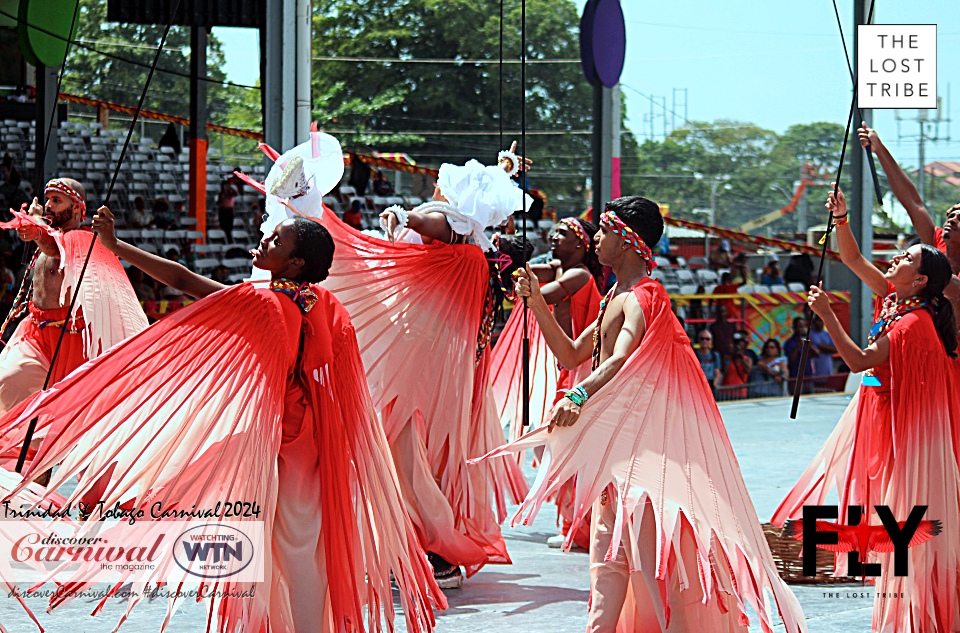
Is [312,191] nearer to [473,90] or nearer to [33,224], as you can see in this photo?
[33,224]

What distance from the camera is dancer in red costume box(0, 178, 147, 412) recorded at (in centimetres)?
657

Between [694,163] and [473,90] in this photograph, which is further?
[694,163]

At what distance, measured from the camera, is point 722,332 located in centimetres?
1384

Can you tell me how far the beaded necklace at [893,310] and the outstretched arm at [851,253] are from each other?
0.26 feet

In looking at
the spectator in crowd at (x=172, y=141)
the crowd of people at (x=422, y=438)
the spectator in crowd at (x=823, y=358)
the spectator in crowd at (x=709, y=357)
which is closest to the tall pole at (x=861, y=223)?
the spectator in crowd at (x=823, y=358)

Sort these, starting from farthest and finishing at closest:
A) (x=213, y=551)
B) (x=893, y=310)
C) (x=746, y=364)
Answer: (x=746, y=364)
(x=893, y=310)
(x=213, y=551)

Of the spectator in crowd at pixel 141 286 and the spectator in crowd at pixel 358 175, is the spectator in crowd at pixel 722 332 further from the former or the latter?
the spectator in crowd at pixel 358 175

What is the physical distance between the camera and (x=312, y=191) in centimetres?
536

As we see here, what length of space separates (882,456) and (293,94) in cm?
625

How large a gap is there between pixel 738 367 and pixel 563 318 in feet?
24.2

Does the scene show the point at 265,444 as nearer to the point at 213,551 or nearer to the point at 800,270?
the point at 213,551

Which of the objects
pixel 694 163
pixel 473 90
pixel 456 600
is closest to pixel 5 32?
pixel 473 90

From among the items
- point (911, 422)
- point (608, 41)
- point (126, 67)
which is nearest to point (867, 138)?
point (911, 422)

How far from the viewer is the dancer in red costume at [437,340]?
19.0 feet
